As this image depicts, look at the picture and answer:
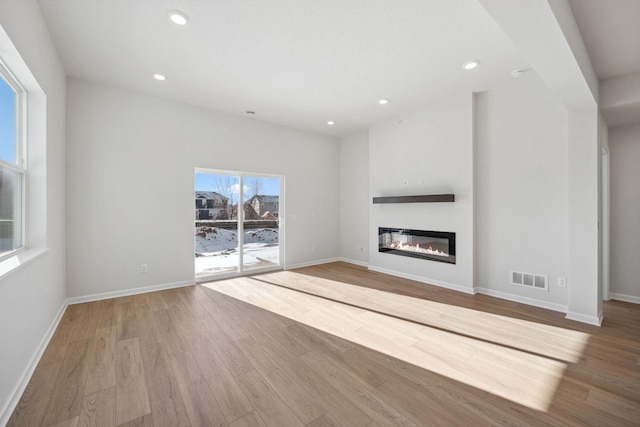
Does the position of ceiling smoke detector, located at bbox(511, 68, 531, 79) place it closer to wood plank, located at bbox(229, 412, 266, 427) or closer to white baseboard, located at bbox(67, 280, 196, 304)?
wood plank, located at bbox(229, 412, 266, 427)

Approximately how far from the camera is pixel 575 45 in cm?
213

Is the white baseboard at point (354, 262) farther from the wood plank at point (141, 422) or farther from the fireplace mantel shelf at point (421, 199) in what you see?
the wood plank at point (141, 422)

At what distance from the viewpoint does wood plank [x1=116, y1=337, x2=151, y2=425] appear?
164 cm

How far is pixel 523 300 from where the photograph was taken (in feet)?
11.5

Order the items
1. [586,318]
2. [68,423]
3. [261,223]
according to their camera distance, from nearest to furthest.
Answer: [68,423]
[586,318]
[261,223]

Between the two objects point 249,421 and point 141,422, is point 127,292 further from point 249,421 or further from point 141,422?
point 249,421

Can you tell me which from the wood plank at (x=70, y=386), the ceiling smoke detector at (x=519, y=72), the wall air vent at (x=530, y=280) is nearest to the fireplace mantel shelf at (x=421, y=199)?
the wall air vent at (x=530, y=280)

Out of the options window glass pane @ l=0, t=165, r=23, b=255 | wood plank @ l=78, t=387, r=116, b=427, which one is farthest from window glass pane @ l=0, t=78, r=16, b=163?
wood plank @ l=78, t=387, r=116, b=427

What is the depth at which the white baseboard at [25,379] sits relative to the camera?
1581 mm

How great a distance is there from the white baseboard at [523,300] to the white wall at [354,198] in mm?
2430

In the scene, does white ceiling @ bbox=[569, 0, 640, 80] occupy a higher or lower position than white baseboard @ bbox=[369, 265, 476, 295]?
higher

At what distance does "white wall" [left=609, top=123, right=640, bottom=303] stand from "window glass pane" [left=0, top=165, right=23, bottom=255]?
22.4ft

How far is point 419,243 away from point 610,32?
10.7ft

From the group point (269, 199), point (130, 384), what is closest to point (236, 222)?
point (269, 199)
